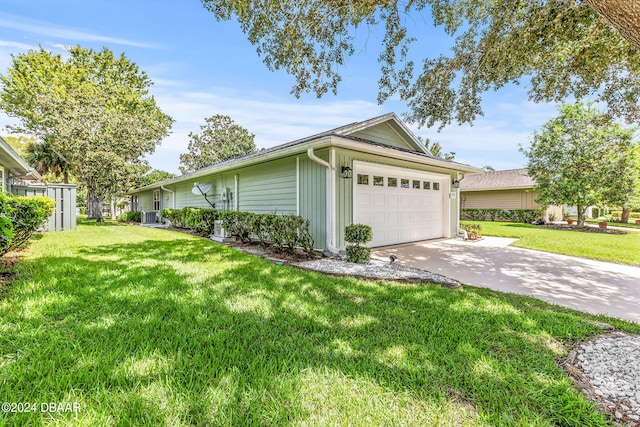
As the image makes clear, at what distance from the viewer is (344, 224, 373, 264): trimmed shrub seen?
5.65 metres

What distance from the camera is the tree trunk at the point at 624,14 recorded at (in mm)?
2047

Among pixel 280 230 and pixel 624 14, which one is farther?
pixel 280 230

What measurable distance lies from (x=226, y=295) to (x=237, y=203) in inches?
265

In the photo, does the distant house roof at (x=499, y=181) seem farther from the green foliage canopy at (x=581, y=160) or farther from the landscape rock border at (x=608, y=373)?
the landscape rock border at (x=608, y=373)

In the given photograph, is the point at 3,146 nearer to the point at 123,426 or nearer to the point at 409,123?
the point at 123,426

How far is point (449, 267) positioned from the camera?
5621 millimetres

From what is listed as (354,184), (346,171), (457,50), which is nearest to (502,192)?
(457,50)

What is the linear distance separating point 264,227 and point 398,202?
402 centimetres

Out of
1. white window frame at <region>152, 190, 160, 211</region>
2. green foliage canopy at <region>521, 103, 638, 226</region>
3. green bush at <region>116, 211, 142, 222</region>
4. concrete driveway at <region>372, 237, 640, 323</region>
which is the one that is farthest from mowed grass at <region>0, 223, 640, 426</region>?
green bush at <region>116, 211, 142, 222</region>

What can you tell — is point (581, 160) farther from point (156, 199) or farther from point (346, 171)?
point (156, 199)

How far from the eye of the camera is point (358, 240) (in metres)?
5.84

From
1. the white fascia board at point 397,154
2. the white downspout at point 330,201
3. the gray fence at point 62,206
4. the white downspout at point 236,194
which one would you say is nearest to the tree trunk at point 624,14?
the white fascia board at point 397,154

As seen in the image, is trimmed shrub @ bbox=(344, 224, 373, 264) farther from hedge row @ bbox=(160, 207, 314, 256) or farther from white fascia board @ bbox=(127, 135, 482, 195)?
white fascia board @ bbox=(127, 135, 482, 195)

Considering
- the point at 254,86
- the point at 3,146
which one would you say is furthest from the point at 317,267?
the point at 3,146
